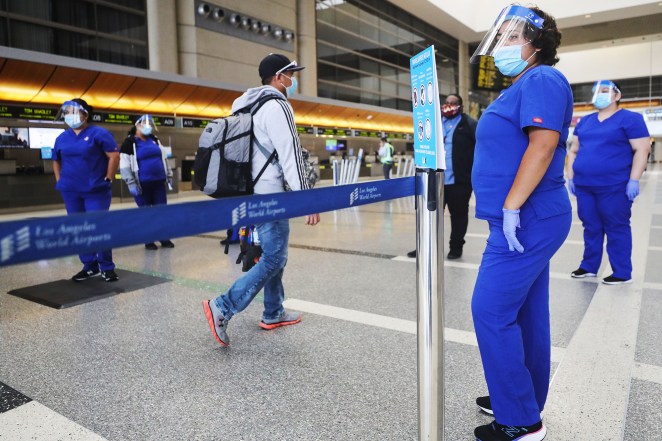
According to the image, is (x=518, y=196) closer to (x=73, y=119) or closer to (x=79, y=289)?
(x=79, y=289)

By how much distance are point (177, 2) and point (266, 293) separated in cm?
1325

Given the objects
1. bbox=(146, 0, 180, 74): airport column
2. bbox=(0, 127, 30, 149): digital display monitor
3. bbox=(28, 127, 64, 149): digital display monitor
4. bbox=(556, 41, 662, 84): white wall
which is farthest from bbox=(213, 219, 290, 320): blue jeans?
bbox=(556, 41, 662, 84): white wall

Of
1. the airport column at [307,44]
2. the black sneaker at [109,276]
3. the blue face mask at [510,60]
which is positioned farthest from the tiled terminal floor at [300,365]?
the airport column at [307,44]

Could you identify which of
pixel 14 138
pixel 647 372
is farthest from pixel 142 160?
pixel 14 138

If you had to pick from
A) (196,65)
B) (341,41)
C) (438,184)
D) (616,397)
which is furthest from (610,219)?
(341,41)

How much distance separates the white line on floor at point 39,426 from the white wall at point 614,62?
35.0 m

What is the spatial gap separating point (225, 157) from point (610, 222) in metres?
3.24

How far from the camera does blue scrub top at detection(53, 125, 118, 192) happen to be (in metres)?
4.34

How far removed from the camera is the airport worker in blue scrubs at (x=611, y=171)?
152 inches

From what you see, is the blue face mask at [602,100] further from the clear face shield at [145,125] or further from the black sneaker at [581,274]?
the clear face shield at [145,125]

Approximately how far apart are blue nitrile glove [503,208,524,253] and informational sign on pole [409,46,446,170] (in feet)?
1.07

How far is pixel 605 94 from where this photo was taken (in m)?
3.93

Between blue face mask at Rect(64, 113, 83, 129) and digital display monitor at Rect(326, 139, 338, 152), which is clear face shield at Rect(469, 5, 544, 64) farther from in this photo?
digital display monitor at Rect(326, 139, 338, 152)

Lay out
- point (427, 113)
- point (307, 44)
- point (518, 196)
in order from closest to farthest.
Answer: point (427, 113) < point (518, 196) < point (307, 44)
